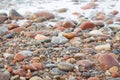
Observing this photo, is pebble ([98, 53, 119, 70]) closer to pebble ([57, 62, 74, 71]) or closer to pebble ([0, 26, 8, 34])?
pebble ([57, 62, 74, 71])

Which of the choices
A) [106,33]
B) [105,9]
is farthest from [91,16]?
[106,33]

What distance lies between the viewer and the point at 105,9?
Answer: 4887mm

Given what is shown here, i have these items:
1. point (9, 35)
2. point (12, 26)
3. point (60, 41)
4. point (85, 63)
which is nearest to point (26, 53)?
point (60, 41)

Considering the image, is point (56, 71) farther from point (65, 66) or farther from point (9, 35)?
point (9, 35)

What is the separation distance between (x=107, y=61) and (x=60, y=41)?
748 millimetres

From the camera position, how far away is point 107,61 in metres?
2.80

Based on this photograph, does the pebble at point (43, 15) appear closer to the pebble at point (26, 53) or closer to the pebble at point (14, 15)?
the pebble at point (14, 15)

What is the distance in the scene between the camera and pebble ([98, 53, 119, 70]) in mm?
2767

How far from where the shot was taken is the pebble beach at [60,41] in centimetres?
272

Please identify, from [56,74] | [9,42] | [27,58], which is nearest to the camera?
[56,74]

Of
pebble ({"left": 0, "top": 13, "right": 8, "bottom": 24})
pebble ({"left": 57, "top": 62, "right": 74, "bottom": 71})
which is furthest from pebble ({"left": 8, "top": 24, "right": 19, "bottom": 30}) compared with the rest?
pebble ({"left": 57, "top": 62, "right": 74, "bottom": 71})

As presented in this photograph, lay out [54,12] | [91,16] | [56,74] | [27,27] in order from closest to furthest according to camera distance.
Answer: [56,74], [27,27], [91,16], [54,12]

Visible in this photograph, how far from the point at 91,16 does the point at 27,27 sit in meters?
0.96

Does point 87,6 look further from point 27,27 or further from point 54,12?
point 27,27
